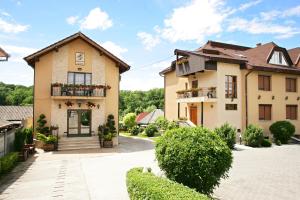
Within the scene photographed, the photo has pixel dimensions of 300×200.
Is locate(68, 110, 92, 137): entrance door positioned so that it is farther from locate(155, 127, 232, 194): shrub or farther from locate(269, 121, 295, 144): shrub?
locate(269, 121, 295, 144): shrub

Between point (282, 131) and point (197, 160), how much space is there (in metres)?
18.7

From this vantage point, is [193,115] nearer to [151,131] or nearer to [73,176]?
[151,131]

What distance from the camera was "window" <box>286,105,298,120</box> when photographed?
2772 centimetres

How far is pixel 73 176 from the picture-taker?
472 inches

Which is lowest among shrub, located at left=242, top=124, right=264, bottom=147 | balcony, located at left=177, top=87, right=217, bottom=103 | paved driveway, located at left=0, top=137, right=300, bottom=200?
paved driveway, located at left=0, top=137, right=300, bottom=200

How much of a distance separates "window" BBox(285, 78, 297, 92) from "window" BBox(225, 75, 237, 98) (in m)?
6.53

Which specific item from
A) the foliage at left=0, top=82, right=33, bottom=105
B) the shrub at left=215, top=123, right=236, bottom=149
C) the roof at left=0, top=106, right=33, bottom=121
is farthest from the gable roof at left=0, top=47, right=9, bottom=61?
the foliage at left=0, top=82, right=33, bottom=105

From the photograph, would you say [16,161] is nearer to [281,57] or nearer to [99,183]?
[99,183]

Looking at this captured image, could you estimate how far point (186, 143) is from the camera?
8.77 m

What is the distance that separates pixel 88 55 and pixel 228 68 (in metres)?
12.7

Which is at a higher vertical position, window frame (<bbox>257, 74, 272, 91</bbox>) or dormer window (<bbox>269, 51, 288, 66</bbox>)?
dormer window (<bbox>269, 51, 288, 66</bbox>)

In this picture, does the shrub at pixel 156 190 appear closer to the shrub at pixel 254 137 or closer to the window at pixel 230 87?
the shrub at pixel 254 137

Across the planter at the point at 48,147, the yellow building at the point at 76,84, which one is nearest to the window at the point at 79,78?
the yellow building at the point at 76,84

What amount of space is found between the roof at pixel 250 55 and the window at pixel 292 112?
3.58m
